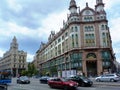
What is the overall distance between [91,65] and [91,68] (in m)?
1.06

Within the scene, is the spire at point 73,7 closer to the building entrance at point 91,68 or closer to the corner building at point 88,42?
the corner building at point 88,42

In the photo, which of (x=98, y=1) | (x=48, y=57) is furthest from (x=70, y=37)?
(x=48, y=57)

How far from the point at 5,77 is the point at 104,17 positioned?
154ft

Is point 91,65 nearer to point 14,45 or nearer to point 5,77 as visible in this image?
point 5,77

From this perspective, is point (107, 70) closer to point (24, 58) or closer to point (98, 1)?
point (98, 1)

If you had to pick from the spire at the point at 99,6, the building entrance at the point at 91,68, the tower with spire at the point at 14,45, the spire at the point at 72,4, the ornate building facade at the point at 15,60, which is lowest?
the building entrance at the point at 91,68

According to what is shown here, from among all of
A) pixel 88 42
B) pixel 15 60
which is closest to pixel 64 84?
pixel 88 42

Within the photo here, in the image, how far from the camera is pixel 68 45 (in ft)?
258

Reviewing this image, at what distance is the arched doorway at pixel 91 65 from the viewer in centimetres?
7222

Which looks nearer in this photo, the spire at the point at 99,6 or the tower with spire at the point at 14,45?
the spire at the point at 99,6

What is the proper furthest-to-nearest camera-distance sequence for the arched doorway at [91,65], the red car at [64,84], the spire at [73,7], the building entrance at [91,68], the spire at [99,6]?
the spire at [73,7]
the spire at [99,6]
the building entrance at [91,68]
the arched doorway at [91,65]
the red car at [64,84]

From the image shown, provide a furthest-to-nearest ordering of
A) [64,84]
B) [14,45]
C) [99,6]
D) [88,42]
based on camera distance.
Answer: [14,45] → [99,6] → [88,42] → [64,84]

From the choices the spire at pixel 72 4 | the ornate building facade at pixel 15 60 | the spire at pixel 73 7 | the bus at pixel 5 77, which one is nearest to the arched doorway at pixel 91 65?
the spire at pixel 73 7

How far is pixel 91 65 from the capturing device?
74.1 m
